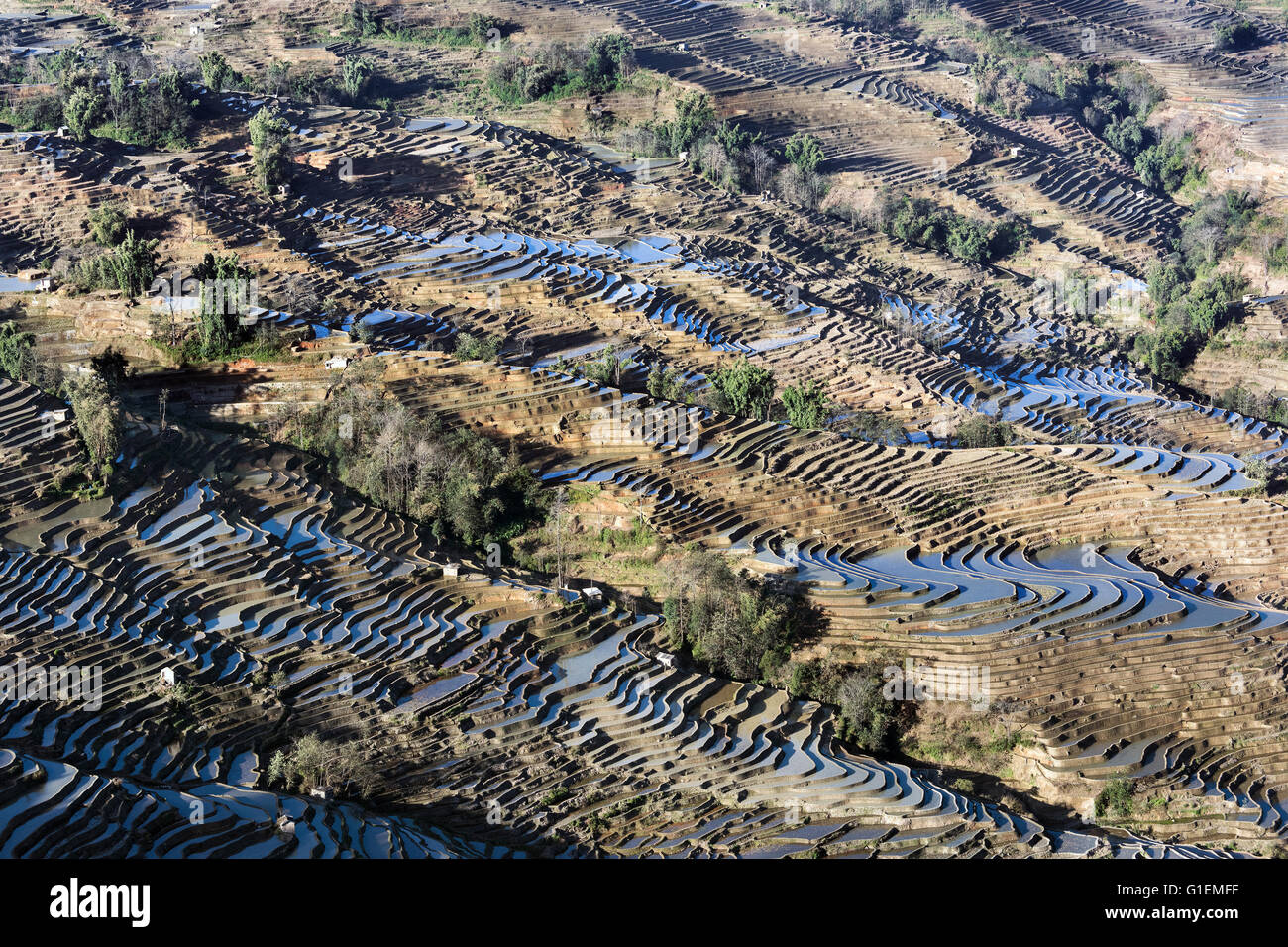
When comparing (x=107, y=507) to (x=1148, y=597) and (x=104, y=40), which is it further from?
(x=104, y=40)

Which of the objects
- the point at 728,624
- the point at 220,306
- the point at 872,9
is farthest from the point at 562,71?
the point at 728,624

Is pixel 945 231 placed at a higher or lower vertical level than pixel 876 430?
lower

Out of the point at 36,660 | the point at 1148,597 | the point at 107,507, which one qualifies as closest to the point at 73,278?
the point at 107,507

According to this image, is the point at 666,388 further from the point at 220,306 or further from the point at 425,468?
the point at 220,306

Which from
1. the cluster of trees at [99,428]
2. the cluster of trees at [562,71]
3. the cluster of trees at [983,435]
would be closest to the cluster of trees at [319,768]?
the cluster of trees at [99,428]

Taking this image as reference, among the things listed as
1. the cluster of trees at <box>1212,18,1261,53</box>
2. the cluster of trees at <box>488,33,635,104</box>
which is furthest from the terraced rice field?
the cluster of trees at <box>1212,18,1261,53</box>
